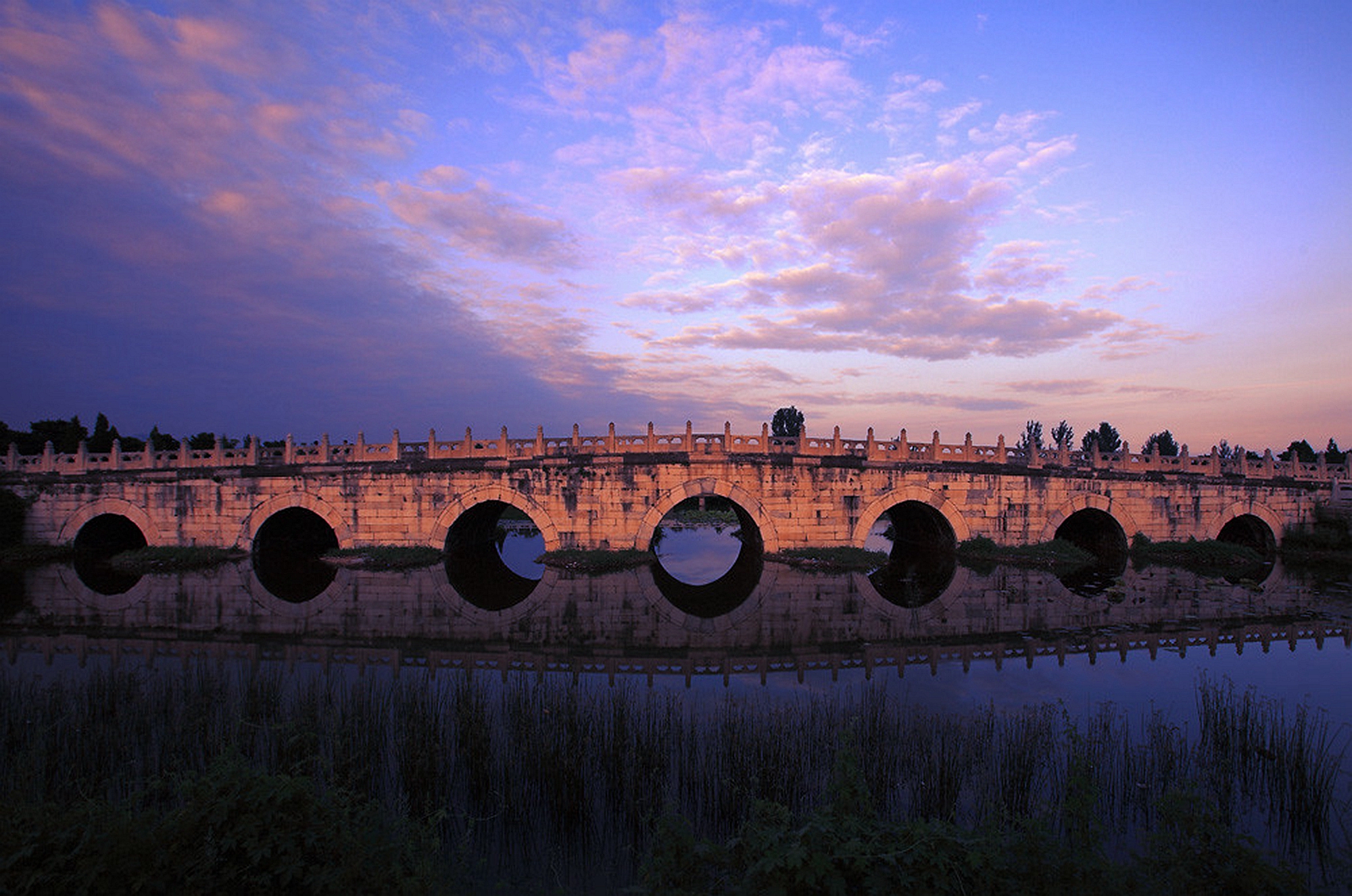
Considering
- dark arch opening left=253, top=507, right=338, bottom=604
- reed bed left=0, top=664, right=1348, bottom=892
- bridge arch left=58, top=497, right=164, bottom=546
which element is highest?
bridge arch left=58, top=497, right=164, bottom=546

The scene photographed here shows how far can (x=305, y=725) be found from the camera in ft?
27.2

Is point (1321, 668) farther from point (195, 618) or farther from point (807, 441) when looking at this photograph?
point (195, 618)

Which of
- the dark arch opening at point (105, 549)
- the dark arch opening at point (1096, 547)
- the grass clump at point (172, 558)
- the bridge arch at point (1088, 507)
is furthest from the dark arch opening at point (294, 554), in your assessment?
the bridge arch at point (1088, 507)

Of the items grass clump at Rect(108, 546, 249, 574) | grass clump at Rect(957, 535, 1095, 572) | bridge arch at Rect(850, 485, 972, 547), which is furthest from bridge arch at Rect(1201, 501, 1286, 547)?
grass clump at Rect(108, 546, 249, 574)

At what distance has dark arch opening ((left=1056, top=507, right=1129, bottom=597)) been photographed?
21.8 meters

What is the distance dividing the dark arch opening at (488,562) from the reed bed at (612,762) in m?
10.6

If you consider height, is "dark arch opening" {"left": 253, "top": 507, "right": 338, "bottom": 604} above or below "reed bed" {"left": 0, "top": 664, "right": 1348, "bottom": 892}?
below

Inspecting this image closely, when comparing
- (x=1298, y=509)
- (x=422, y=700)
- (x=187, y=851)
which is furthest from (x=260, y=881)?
(x=1298, y=509)

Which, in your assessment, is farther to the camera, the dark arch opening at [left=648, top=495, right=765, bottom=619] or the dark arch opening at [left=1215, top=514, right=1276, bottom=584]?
the dark arch opening at [left=1215, top=514, right=1276, bottom=584]

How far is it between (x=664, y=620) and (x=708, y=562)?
475 inches

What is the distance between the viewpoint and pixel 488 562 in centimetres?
2802

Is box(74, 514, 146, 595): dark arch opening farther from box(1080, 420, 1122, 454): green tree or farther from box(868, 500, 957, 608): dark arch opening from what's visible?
box(1080, 420, 1122, 454): green tree

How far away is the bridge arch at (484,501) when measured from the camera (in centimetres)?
2584

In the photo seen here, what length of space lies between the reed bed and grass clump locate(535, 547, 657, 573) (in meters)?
14.6
